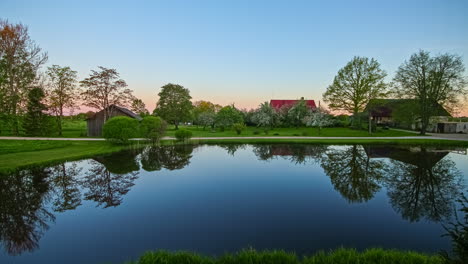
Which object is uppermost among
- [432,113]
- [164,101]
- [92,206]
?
[164,101]

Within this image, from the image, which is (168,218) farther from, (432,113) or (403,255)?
(432,113)

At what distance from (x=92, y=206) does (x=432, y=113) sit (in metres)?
40.4

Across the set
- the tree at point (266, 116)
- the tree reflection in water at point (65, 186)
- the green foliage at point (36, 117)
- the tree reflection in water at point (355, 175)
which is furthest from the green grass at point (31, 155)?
the tree at point (266, 116)

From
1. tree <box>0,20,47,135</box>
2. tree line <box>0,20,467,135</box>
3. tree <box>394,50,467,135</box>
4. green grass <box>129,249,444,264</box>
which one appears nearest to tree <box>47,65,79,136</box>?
tree line <box>0,20,467,135</box>

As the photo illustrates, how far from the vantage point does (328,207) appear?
22.9 feet

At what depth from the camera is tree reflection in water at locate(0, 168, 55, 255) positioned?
5094mm

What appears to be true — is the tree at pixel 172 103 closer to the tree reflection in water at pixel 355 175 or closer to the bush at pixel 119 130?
the bush at pixel 119 130

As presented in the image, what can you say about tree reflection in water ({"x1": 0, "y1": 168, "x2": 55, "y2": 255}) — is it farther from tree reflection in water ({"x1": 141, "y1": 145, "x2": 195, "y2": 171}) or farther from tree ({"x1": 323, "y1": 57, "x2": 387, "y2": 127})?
tree ({"x1": 323, "y1": 57, "x2": 387, "y2": 127})

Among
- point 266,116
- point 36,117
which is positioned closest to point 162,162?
point 36,117

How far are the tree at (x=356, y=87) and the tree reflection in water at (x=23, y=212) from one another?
123ft

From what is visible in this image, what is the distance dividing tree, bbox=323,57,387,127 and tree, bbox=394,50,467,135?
10.7ft

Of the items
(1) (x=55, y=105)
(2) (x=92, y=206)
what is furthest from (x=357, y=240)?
(1) (x=55, y=105)

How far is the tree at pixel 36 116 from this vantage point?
26.2 m

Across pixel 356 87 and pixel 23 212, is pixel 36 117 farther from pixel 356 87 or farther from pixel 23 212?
pixel 356 87
